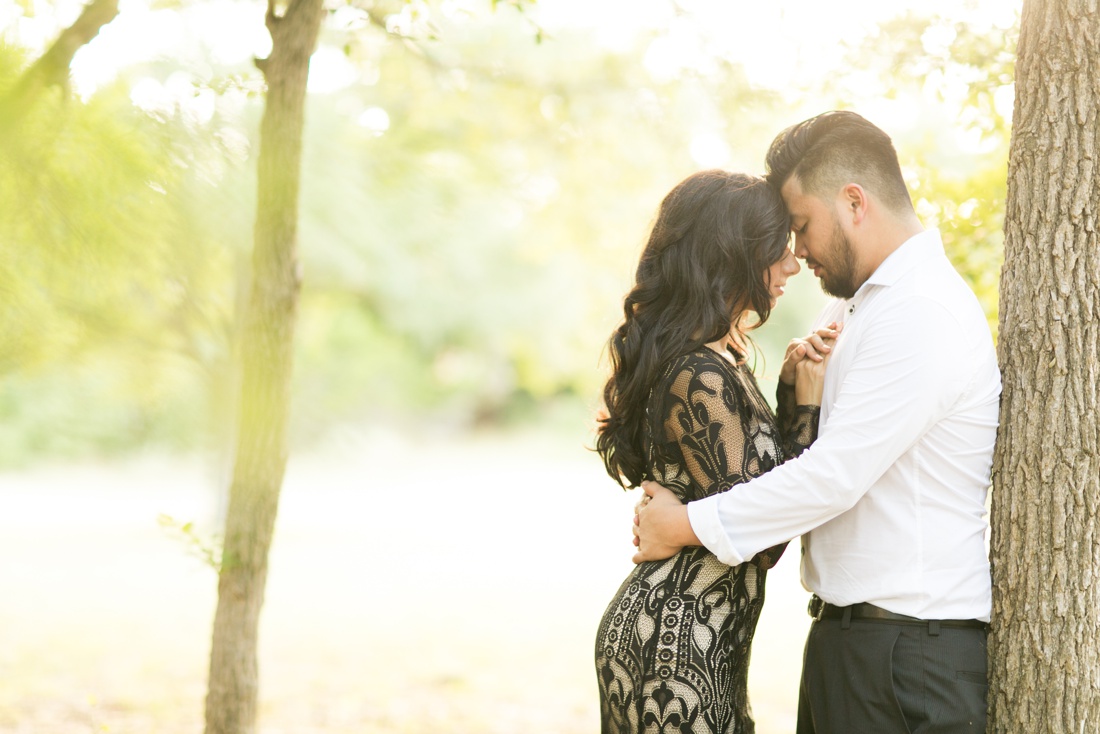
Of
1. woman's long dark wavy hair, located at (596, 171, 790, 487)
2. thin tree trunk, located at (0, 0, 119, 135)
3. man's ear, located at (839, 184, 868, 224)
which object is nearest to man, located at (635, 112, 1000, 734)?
man's ear, located at (839, 184, 868, 224)

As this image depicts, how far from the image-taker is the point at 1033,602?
96.5 inches

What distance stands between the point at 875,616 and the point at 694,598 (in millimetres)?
418

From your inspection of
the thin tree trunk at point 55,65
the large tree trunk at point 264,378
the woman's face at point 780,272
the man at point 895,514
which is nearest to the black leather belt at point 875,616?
the man at point 895,514

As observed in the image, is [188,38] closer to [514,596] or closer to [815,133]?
[815,133]

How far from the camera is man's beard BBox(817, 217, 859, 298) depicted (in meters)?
2.69

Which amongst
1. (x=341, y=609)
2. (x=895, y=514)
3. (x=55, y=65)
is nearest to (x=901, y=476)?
(x=895, y=514)

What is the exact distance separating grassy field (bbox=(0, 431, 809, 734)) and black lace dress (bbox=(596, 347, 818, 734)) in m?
1.55

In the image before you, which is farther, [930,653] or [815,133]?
[815,133]

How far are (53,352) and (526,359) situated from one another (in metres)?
23.5

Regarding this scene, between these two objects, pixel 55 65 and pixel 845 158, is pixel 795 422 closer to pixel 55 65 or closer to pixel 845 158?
pixel 845 158

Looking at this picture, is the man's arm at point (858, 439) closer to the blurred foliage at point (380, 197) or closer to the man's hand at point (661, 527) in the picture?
the man's hand at point (661, 527)

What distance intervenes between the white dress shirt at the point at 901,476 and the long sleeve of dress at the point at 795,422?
100 mm

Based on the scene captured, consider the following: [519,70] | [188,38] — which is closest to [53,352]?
[188,38]

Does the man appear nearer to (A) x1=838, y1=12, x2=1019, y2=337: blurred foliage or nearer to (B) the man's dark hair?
(B) the man's dark hair
